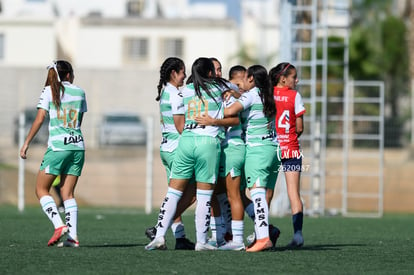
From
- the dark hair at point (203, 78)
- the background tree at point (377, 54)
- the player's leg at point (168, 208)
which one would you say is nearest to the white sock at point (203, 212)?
the player's leg at point (168, 208)

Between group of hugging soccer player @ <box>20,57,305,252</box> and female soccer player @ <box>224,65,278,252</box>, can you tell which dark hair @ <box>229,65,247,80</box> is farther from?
female soccer player @ <box>224,65,278,252</box>

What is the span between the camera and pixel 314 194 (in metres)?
21.6

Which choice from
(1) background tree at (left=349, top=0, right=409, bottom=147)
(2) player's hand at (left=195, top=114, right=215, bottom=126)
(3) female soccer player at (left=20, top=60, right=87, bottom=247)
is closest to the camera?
(2) player's hand at (left=195, top=114, right=215, bottom=126)

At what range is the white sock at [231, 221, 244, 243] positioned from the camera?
11.6 m

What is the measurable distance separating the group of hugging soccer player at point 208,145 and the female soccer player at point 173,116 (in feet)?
0.03

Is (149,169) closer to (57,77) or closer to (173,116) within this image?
(57,77)

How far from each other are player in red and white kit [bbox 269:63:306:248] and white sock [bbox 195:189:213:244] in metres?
1.20

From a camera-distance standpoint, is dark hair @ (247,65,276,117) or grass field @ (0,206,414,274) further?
dark hair @ (247,65,276,117)

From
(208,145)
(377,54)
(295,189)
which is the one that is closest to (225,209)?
(295,189)

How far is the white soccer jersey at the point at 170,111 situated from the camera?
11445mm

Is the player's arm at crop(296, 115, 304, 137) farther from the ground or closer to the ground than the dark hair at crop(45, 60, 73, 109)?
closer to the ground

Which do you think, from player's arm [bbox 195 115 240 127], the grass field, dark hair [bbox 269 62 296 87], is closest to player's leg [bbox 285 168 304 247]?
the grass field

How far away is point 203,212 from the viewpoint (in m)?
11.3

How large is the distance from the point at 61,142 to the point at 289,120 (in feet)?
8.31
